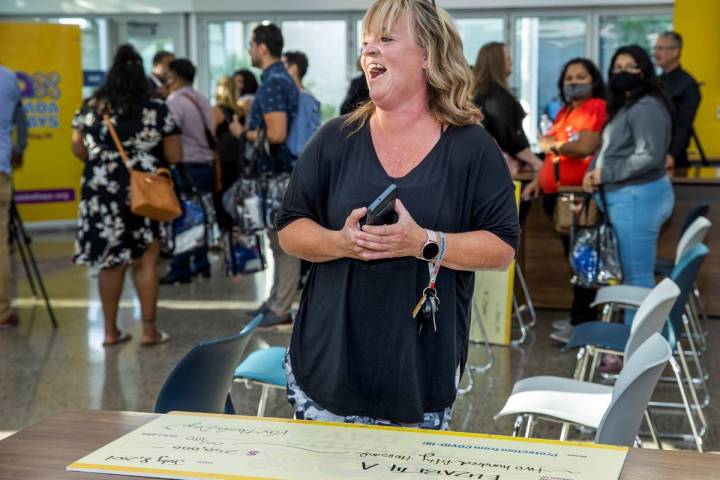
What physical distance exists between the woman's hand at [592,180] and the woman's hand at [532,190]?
31.6 inches

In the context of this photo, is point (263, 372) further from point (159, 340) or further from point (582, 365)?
point (159, 340)

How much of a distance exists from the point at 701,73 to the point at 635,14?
109 inches

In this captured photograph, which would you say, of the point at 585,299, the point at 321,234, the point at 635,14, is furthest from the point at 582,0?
the point at 321,234

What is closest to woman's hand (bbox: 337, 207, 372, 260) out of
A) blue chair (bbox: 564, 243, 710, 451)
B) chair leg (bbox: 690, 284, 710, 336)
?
blue chair (bbox: 564, 243, 710, 451)

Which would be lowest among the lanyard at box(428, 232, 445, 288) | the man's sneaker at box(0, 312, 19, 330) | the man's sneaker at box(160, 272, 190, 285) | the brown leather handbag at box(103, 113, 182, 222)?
the man's sneaker at box(160, 272, 190, 285)

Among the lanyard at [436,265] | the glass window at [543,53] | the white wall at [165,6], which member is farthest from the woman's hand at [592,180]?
the white wall at [165,6]

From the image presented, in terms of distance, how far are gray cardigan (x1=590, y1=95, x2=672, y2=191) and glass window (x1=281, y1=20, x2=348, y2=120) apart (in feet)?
29.8

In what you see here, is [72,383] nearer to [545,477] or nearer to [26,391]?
[26,391]

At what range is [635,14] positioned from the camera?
43.2 feet

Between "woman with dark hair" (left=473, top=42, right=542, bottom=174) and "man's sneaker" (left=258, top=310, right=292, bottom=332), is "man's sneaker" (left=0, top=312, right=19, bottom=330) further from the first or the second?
"woman with dark hair" (left=473, top=42, right=542, bottom=174)

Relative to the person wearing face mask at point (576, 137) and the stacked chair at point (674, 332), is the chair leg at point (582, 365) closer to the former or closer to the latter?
the stacked chair at point (674, 332)

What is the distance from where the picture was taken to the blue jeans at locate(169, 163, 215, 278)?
7.54 metres

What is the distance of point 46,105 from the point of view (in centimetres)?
1118

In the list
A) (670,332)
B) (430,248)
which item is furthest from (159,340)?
(430,248)
